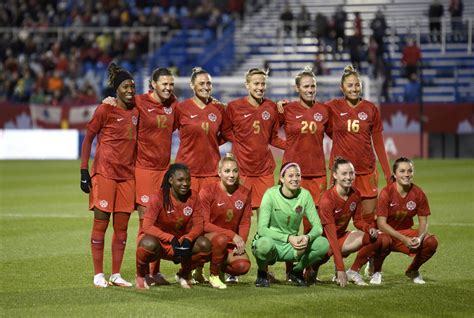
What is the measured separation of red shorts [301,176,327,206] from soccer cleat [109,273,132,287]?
82.3 inches

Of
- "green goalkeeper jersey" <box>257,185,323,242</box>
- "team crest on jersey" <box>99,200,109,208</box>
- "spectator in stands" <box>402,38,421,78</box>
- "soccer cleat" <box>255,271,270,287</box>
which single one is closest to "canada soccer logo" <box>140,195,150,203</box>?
"team crest on jersey" <box>99,200,109,208</box>

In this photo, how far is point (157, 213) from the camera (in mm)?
9336

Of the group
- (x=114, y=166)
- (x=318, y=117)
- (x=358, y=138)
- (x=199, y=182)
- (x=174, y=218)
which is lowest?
(x=174, y=218)

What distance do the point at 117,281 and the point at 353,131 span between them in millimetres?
2798

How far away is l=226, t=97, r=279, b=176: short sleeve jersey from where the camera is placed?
10367 mm

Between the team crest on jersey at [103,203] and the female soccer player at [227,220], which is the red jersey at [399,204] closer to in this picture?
the female soccer player at [227,220]

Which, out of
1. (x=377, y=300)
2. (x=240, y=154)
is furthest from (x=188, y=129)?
(x=377, y=300)

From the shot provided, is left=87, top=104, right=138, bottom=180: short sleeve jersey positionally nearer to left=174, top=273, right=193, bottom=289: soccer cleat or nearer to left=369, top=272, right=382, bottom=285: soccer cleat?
left=174, top=273, right=193, bottom=289: soccer cleat

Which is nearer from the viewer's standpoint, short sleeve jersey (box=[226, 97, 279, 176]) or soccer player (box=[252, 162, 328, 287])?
soccer player (box=[252, 162, 328, 287])

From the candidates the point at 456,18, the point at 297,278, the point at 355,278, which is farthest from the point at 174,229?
the point at 456,18

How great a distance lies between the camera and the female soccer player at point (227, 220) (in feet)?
30.8

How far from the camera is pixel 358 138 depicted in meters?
10.4

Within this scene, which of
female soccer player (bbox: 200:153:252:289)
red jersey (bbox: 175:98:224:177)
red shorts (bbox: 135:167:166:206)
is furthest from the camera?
red jersey (bbox: 175:98:224:177)

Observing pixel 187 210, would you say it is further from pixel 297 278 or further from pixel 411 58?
pixel 411 58
